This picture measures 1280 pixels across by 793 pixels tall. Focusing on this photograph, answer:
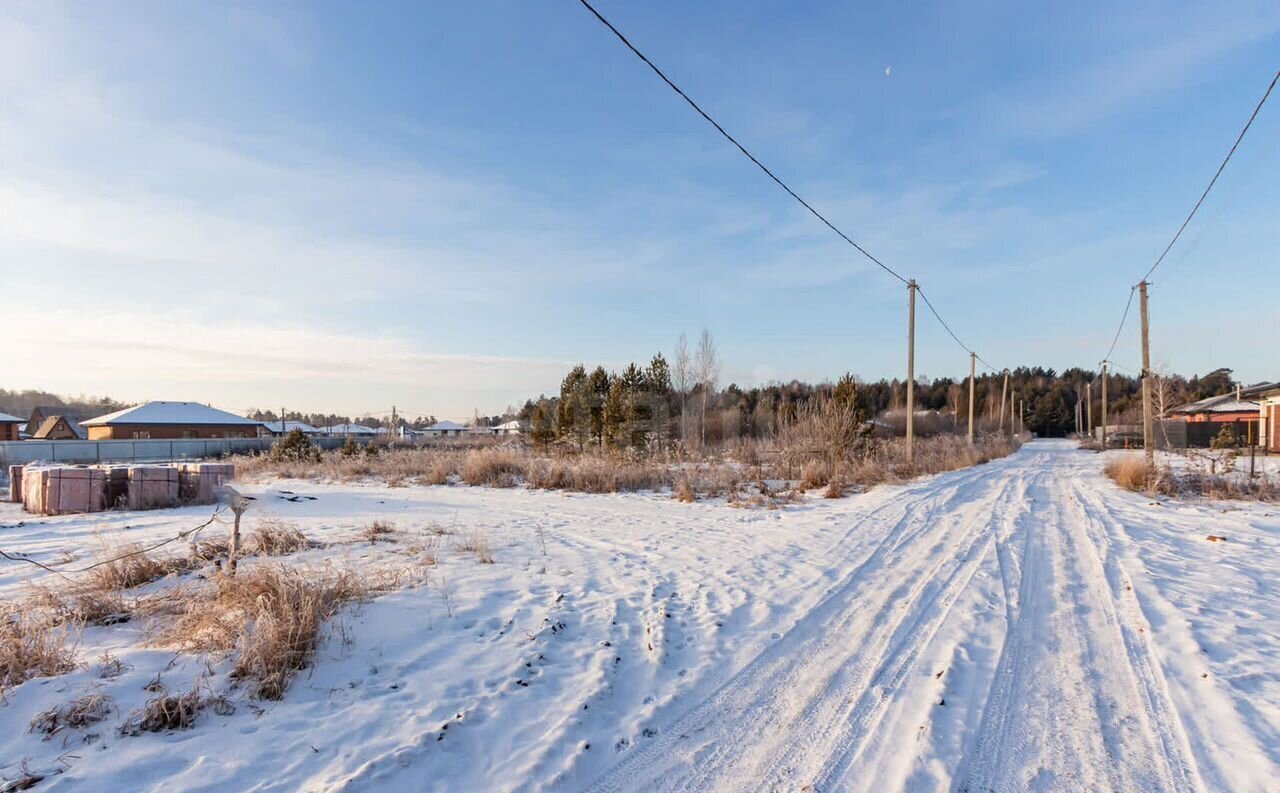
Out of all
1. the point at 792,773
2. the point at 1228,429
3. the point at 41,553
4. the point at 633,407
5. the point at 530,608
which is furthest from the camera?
the point at 633,407

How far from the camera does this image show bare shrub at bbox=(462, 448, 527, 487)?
16.7m

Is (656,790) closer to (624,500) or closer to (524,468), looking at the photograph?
(624,500)

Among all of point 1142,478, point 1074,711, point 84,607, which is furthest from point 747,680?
point 1142,478

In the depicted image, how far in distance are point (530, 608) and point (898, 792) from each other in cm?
310

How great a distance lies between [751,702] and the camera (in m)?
3.40

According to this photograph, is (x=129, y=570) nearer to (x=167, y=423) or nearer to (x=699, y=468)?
(x=699, y=468)

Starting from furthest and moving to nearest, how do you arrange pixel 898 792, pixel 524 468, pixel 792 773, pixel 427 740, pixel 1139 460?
pixel 524 468
pixel 1139 460
pixel 427 740
pixel 792 773
pixel 898 792

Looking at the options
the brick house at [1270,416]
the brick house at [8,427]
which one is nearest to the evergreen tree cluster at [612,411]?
the brick house at [1270,416]

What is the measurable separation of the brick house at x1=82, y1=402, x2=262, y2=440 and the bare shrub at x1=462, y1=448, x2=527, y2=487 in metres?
47.2

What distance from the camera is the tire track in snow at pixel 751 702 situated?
2.71 metres

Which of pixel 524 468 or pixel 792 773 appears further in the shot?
pixel 524 468

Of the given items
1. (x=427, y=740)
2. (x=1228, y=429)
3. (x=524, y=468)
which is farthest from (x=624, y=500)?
(x=1228, y=429)

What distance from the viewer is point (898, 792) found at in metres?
2.49

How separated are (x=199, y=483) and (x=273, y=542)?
27.9 feet
